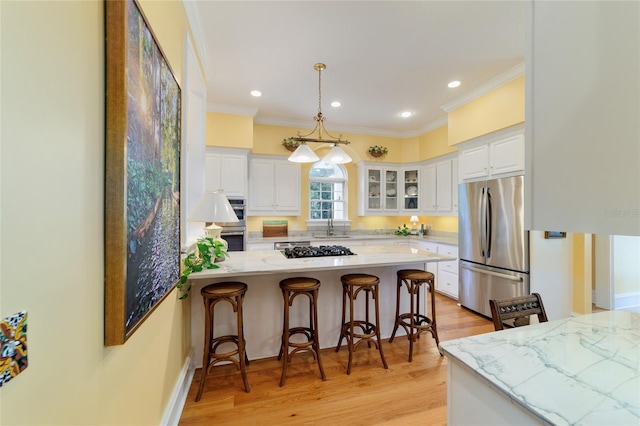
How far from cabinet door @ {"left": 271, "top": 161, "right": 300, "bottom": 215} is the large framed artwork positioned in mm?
3377

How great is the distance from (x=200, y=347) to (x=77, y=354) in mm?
1850

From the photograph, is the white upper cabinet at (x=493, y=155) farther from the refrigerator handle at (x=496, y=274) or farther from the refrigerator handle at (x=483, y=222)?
the refrigerator handle at (x=496, y=274)

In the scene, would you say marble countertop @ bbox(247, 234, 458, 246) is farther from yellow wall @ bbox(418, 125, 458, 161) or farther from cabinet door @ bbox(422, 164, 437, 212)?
yellow wall @ bbox(418, 125, 458, 161)

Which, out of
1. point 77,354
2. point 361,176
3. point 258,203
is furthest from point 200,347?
point 361,176

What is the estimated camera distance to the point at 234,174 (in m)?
4.25

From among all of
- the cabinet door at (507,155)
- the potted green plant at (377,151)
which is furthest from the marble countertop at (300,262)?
the potted green plant at (377,151)

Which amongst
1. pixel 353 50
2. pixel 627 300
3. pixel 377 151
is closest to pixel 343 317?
pixel 353 50

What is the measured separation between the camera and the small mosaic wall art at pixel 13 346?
1.55ft

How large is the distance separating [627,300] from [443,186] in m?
3.11

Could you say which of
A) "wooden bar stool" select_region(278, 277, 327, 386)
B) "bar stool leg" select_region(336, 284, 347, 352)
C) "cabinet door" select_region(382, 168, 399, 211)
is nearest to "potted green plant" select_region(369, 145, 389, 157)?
"cabinet door" select_region(382, 168, 399, 211)

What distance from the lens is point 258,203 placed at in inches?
185

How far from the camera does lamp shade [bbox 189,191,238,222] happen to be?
2.12 metres

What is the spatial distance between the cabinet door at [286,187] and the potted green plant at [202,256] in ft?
8.30

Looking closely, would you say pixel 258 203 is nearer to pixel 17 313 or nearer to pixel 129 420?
pixel 129 420
